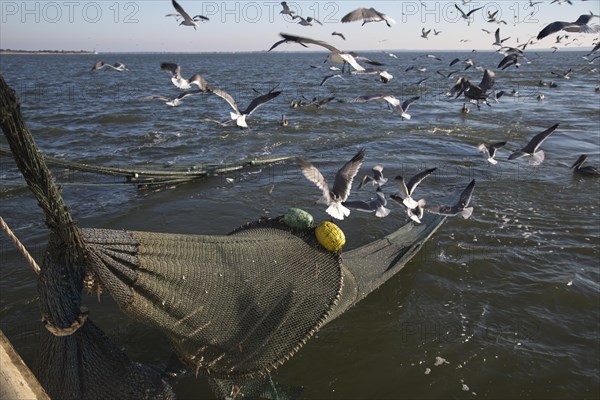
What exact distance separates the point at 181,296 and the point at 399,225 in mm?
6036

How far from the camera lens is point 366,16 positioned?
7.05m

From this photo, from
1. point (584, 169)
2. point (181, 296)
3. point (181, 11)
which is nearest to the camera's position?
point (181, 296)

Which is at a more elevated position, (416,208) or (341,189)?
(341,189)

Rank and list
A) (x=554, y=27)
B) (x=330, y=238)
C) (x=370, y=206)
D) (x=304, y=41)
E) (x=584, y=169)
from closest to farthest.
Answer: (x=330, y=238), (x=304, y=41), (x=370, y=206), (x=554, y=27), (x=584, y=169)

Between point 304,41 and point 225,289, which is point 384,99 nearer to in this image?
point 304,41

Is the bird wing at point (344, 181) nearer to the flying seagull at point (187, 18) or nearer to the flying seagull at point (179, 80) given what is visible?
the flying seagull at point (179, 80)

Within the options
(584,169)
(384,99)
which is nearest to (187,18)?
(384,99)

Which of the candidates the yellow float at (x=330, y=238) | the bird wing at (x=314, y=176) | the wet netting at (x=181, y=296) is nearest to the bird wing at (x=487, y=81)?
the bird wing at (x=314, y=176)

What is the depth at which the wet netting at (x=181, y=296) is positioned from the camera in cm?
270

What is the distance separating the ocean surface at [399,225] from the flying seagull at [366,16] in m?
3.74

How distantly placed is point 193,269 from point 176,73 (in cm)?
497

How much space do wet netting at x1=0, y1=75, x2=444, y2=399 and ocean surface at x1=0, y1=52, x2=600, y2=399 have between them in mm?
1138

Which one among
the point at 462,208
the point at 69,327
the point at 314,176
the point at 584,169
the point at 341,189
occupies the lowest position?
the point at 462,208

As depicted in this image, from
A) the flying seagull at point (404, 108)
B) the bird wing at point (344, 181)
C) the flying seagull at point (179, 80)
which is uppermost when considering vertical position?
the flying seagull at point (179, 80)
